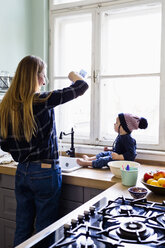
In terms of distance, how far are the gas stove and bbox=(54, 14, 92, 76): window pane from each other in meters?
1.74

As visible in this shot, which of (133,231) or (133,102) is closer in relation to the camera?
(133,231)

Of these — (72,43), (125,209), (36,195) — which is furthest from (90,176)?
(72,43)

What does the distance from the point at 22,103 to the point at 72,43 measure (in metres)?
1.38

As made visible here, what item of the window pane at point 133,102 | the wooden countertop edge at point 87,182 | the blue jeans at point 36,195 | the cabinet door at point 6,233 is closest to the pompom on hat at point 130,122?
the window pane at point 133,102

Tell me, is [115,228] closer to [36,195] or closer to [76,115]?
[36,195]

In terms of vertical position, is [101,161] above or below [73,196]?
above

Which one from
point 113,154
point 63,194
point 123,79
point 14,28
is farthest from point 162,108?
point 14,28

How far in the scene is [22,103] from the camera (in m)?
1.54

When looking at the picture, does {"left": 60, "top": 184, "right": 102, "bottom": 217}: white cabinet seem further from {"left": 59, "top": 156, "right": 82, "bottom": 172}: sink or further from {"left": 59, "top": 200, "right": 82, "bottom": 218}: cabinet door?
{"left": 59, "top": 156, "right": 82, "bottom": 172}: sink

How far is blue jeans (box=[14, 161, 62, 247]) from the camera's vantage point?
5.31 feet

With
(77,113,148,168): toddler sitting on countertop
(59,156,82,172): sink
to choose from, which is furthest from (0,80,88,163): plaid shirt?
(59,156,82,172): sink

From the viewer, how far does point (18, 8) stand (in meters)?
2.58

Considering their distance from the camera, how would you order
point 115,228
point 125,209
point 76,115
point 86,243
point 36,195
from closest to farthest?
point 86,243 → point 115,228 → point 125,209 → point 36,195 → point 76,115

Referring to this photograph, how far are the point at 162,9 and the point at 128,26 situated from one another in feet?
1.04
